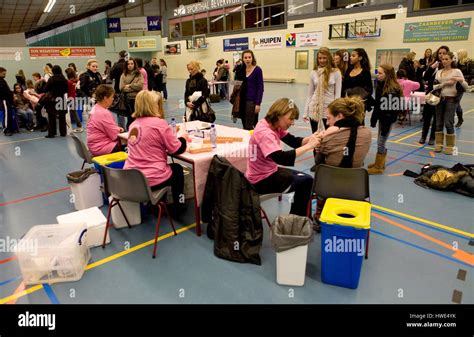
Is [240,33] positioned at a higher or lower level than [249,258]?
higher

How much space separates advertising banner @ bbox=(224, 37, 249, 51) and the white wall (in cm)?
22

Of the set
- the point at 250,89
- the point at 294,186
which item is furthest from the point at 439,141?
the point at 294,186

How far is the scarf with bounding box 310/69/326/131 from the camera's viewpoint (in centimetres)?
435

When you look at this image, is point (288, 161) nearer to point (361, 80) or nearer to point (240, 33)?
point (361, 80)

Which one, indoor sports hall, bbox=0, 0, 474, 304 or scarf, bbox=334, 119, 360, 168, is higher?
scarf, bbox=334, 119, 360, 168

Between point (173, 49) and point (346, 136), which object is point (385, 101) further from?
point (173, 49)

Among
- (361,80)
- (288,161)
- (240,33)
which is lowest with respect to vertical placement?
(288,161)

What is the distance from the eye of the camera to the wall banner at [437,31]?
11172mm

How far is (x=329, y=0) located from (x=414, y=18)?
4.18 meters

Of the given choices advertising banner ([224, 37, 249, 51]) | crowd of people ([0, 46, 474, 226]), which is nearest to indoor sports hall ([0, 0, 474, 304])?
crowd of people ([0, 46, 474, 226])

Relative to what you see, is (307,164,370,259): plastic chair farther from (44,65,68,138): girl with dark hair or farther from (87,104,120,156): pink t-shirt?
(44,65,68,138): girl with dark hair
